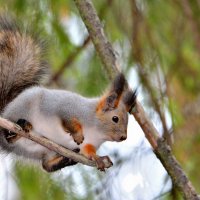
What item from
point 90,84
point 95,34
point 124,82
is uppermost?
point 95,34

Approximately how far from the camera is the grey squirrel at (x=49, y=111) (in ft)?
8.73

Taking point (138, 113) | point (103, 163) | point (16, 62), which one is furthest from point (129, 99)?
point (16, 62)

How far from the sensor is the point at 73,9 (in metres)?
3.20

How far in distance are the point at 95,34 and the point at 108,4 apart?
487 millimetres

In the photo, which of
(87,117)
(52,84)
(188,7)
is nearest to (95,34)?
(87,117)

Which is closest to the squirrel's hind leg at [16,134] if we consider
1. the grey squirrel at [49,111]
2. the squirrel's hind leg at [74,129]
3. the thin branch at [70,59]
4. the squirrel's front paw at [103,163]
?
the grey squirrel at [49,111]

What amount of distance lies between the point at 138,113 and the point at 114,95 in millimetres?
249

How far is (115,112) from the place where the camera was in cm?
276

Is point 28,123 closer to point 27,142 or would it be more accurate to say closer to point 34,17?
point 27,142

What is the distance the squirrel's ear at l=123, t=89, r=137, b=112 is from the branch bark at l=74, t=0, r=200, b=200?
4.2 inches

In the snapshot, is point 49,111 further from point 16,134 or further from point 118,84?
point 118,84

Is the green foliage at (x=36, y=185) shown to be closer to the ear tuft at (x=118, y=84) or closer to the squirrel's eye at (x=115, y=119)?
the squirrel's eye at (x=115, y=119)

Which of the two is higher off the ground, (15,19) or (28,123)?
(15,19)

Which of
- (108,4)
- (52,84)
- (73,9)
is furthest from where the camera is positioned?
(52,84)
